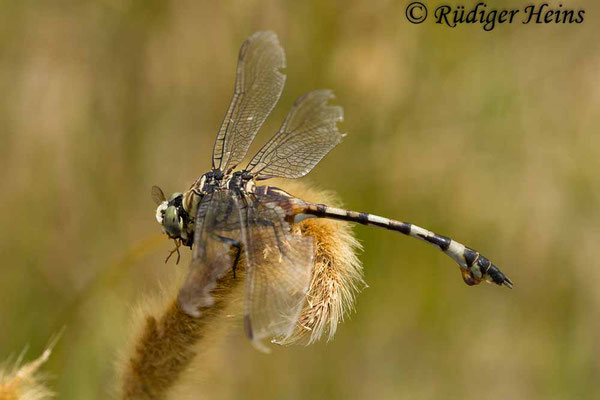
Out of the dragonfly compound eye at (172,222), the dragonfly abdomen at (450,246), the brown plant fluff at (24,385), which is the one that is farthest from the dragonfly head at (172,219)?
the brown plant fluff at (24,385)

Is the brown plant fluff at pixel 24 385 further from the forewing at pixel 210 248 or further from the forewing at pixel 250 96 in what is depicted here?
the forewing at pixel 250 96

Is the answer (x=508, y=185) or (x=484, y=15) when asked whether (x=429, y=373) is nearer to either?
(x=508, y=185)

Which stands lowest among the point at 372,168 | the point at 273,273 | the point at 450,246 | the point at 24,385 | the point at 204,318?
the point at 24,385

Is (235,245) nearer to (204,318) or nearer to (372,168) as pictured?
(204,318)

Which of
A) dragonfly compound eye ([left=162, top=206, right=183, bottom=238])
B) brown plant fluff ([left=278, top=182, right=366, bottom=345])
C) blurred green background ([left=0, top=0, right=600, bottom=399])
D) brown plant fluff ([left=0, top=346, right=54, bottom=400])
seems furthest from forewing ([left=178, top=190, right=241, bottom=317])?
blurred green background ([left=0, top=0, right=600, bottom=399])

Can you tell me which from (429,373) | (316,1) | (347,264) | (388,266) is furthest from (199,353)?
(316,1)

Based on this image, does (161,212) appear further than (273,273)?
Yes

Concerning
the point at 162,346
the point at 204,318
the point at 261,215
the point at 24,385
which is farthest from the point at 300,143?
the point at 24,385

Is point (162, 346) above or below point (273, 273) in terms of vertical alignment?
below

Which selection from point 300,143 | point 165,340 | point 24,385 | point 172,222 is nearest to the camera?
point 24,385
